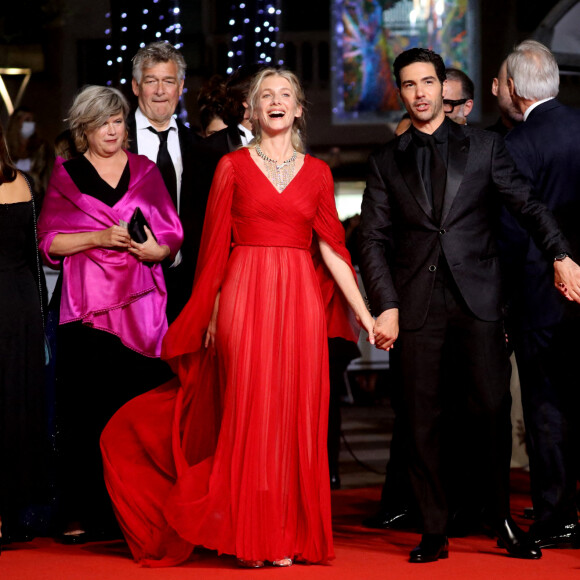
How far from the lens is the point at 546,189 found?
14.1 ft

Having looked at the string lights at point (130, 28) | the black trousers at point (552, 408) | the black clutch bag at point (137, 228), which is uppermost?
the string lights at point (130, 28)

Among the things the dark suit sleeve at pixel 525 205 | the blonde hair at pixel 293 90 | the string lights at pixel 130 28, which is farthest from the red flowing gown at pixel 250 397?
the string lights at pixel 130 28

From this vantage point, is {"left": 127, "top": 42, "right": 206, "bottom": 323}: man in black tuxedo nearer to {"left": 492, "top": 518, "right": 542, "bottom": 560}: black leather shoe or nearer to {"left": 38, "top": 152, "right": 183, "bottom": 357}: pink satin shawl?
{"left": 38, "top": 152, "right": 183, "bottom": 357}: pink satin shawl

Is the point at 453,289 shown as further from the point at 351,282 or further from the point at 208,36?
the point at 208,36

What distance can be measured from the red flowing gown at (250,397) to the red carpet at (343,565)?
102 millimetres

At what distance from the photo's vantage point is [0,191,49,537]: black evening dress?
13.7 ft

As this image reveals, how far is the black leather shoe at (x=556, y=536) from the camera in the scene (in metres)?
4.19

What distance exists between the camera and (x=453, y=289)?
398 centimetres

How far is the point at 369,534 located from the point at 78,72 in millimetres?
13574

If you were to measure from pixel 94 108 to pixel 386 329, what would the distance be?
148 cm

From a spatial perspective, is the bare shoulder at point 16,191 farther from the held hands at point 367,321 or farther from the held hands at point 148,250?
the held hands at point 367,321

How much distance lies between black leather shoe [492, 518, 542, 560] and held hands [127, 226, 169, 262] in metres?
1.66

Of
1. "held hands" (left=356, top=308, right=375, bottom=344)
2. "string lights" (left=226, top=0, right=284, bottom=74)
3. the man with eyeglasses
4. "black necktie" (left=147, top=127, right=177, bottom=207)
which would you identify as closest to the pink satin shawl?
"black necktie" (left=147, top=127, right=177, bottom=207)

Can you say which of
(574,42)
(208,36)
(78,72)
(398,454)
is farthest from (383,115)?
(398,454)
